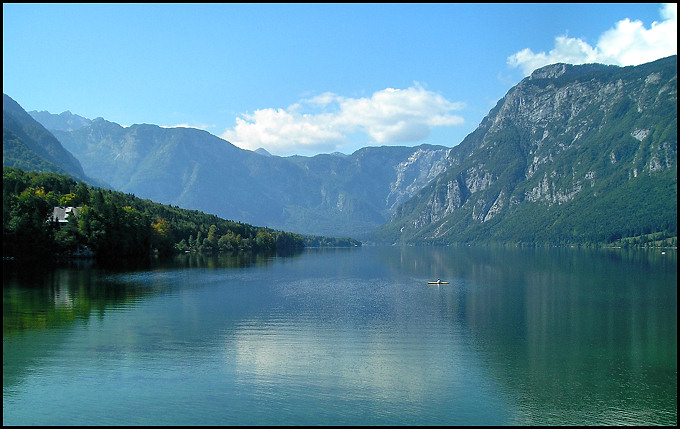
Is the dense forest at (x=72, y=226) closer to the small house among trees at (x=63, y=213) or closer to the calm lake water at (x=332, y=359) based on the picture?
the small house among trees at (x=63, y=213)

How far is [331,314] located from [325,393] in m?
20.9

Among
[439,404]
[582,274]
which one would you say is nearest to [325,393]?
[439,404]

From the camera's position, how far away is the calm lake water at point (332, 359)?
2177 centimetres

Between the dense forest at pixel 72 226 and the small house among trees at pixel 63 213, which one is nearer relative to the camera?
the dense forest at pixel 72 226

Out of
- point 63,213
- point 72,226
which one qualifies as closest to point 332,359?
point 72,226

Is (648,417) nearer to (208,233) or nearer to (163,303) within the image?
(163,303)

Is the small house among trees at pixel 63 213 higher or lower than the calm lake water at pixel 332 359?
higher

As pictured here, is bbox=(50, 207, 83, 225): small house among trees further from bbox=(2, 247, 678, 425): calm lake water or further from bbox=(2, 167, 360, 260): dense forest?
bbox=(2, 247, 678, 425): calm lake water

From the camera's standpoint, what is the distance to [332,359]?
1153 inches

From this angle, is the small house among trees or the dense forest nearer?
the dense forest

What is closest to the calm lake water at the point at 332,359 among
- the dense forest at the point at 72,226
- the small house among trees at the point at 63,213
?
the dense forest at the point at 72,226

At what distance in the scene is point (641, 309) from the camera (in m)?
46.9

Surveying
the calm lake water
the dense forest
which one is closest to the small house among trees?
the dense forest

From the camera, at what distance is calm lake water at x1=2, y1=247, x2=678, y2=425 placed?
2177cm
